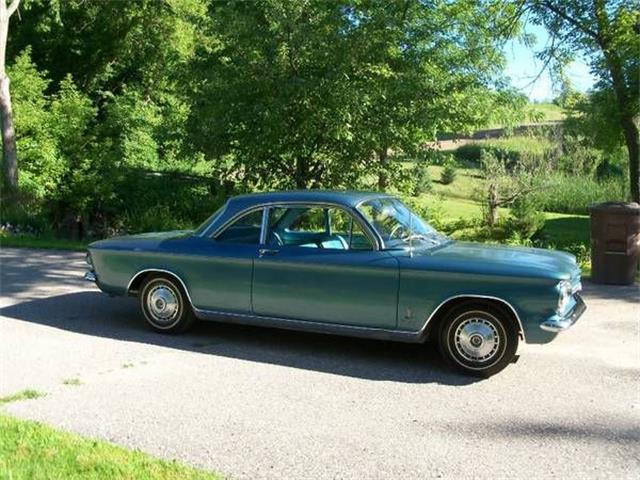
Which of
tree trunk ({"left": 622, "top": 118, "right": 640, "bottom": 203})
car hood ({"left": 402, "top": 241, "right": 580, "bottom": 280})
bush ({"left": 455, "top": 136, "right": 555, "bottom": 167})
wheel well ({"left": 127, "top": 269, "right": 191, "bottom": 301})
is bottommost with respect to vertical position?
wheel well ({"left": 127, "top": 269, "right": 191, "bottom": 301})

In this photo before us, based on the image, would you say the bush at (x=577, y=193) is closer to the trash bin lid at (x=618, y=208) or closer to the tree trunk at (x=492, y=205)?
the tree trunk at (x=492, y=205)

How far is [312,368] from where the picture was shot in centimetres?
620

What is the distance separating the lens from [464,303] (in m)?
6.02

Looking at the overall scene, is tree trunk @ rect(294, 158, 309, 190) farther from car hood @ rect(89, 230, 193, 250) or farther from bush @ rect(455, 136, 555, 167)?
bush @ rect(455, 136, 555, 167)

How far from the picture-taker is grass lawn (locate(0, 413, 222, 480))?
3.86 meters

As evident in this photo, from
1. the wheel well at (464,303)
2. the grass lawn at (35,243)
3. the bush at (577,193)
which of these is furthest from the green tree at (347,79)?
the bush at (577,193)

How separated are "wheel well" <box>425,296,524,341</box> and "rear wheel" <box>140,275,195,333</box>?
8.11 ft

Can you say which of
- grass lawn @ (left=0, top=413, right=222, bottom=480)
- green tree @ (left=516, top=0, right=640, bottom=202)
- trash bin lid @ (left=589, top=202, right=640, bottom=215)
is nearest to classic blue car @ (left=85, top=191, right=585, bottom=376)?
grass lawn @ (left=0, top=413, right=222, bottom=480)

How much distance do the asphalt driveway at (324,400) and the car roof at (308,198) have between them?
4.58ft

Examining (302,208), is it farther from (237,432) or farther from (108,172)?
(108,172)

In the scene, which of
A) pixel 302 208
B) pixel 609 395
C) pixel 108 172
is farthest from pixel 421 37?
pixel 108 172

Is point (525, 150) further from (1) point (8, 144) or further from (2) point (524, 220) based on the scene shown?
(1) point (8, 144)

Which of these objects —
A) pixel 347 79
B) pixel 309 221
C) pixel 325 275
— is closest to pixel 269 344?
pixel 325 275

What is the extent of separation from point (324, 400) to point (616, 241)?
638cm
